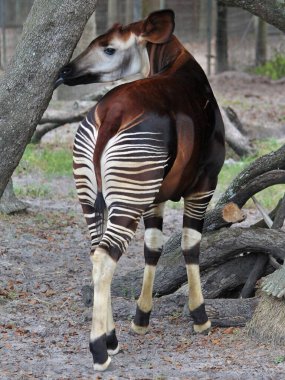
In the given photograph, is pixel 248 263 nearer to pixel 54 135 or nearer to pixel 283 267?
pixel 283 267

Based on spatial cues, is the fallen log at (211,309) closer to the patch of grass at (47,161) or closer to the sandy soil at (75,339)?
the sandy soil at (75,339)

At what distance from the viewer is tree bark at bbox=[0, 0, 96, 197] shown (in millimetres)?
4957

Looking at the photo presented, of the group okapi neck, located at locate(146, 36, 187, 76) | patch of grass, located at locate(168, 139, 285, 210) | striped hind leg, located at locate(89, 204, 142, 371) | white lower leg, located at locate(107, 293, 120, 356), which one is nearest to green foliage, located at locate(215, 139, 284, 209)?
patch of grass, located at locate(168, 139, 285, 210)

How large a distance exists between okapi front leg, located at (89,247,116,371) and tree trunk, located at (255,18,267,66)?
14572 millimetres

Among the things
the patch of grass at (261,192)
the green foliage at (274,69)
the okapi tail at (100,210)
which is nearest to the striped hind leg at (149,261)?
the okapi tail at (100,210)

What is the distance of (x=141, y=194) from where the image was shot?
14.2 ft

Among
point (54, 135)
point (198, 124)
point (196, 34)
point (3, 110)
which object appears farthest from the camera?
point (196, 34)

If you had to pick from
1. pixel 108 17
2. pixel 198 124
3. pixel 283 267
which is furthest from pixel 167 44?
pixel 108 17

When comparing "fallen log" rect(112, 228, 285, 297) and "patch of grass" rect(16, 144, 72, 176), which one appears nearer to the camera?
"fallen log" rect(112, 228, 285, 297)

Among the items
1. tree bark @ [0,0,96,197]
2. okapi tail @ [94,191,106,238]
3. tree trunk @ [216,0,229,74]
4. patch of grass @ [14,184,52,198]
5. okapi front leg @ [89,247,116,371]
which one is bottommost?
patch of grass @ [14,184,52,198]

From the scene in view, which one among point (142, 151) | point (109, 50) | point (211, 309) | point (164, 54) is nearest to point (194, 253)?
point (211, 309)

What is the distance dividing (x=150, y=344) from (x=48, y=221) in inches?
135

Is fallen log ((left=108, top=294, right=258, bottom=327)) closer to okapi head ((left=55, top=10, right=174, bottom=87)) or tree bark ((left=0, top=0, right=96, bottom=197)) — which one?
tree bark ((left=0, top=0, right=96, bottom=197))

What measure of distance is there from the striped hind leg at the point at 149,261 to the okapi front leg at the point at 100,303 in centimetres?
71
